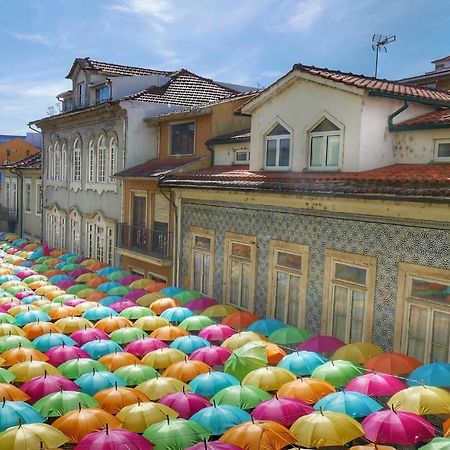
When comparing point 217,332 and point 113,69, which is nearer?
point 217,332

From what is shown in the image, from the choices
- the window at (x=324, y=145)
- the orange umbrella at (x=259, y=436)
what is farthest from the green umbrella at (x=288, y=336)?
the orange umbrella at (x=259, y=436)

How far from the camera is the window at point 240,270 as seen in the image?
50.8 ft

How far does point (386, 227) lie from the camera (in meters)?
11.5

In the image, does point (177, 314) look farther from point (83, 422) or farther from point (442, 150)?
point (442, 150)

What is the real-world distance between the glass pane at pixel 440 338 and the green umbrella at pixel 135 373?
5.47 metres

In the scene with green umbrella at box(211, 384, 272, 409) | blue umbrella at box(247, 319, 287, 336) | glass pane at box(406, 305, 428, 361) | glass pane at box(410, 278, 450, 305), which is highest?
glass pane at box(410, 278, 450, 305)

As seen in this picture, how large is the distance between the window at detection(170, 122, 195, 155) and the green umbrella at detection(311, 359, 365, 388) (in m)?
11.7

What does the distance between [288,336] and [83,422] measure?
216 inches

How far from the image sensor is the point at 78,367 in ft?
37.7

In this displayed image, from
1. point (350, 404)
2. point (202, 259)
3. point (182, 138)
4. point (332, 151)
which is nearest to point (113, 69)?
point (182, 138)

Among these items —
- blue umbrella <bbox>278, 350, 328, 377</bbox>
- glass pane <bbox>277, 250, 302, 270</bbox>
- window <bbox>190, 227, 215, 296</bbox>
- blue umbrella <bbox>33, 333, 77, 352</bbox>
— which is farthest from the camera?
window <bbox>190, 227, 215, 296</bbox>

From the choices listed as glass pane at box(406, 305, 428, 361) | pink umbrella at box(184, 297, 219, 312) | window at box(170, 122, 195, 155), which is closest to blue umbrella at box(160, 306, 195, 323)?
pink umbrella at box(184, 297, 219, 312)

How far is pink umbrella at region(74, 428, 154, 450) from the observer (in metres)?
7.49

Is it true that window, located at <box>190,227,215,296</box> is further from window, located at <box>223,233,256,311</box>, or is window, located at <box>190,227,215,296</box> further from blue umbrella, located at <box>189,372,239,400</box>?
blue umbrella, located at <box>189,372,239,400</box>
